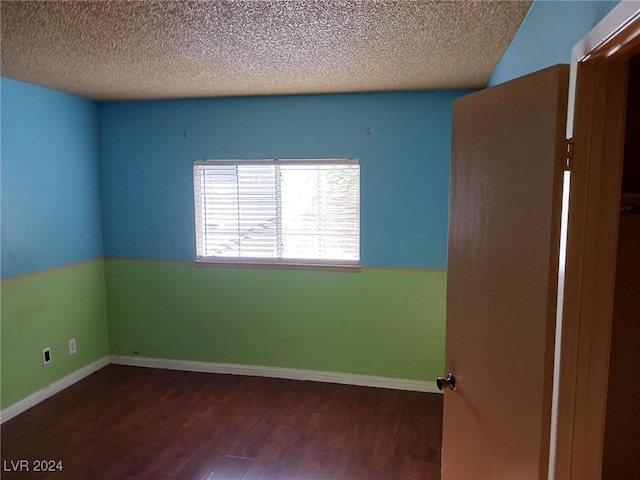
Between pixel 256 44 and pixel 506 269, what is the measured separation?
1694mm

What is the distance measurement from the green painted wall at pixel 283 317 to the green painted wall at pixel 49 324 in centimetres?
16

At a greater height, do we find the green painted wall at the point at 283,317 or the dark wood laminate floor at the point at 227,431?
the green painted wall at the point at 283,317

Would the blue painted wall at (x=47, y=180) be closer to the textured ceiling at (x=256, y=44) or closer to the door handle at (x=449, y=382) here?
the textured ceiling at (x=256, y=44)

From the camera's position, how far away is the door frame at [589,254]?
41.0 inches

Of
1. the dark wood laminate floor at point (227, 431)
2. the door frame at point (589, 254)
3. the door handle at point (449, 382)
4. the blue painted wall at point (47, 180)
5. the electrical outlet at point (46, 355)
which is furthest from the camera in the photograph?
the electrical outlet at point (46, 355)

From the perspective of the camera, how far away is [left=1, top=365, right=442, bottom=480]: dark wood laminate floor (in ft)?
8.20

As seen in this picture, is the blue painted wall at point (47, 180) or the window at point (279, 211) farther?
the window at point (279, 211)

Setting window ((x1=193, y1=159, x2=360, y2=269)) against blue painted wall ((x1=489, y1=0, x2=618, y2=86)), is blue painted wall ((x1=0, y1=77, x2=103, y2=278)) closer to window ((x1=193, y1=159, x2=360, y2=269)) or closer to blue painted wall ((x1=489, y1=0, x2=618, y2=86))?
window ((x1=193, y1=159, x2=360, y2=269))

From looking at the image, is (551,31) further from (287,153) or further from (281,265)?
(281,265)

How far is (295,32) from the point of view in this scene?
207 centimetres

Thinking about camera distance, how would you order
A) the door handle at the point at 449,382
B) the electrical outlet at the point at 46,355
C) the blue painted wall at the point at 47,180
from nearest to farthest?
1. the door handle at the point at 449,382
2. the blue painted wall at the point at 47,180
3. the electrical outlet at the point at 46,355

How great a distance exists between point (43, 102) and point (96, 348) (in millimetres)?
2097

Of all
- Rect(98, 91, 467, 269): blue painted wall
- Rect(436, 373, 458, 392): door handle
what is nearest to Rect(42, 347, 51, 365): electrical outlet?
Rect(98, 91, 467, 269): blue painted wall

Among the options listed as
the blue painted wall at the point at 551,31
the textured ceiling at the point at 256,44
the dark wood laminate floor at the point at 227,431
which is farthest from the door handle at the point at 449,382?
the textured ceiling at the point at 256,44
